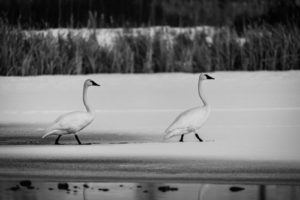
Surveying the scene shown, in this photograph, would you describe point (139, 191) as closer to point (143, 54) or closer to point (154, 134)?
point (154, 134)

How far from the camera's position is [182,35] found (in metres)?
20.3

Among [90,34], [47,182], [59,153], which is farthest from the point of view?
[90,34]

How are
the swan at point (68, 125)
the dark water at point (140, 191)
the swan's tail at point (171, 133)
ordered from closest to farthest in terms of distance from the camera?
the dark water at point (140, 191) → the swan's tail at point (171, 133) → the swan at point (68, 125)

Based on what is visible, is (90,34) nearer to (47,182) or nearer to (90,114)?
(90,114)

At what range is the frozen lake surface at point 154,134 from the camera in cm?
740

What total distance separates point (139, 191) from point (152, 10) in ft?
65.9

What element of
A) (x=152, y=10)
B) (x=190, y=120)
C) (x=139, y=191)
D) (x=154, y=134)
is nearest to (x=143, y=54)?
(x=152, y=10)

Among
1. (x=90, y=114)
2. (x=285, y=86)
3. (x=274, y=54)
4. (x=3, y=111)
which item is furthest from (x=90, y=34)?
(x=90, y=114)

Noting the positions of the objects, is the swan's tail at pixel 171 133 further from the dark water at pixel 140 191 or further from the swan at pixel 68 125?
the dark water at pixel 140 191

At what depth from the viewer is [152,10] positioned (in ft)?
86.8

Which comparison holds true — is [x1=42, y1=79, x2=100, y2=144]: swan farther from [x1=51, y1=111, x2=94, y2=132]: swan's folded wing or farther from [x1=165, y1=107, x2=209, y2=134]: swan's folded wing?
[x1=165, y1=107, x2=209, y2=134]: swan's folded wing

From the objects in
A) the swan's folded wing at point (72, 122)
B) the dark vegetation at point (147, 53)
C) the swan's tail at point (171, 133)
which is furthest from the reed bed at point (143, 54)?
the swan's tail at point (171, 133)

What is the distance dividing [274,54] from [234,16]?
7.23m

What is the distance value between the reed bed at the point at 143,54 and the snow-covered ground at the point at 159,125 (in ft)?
2.21
